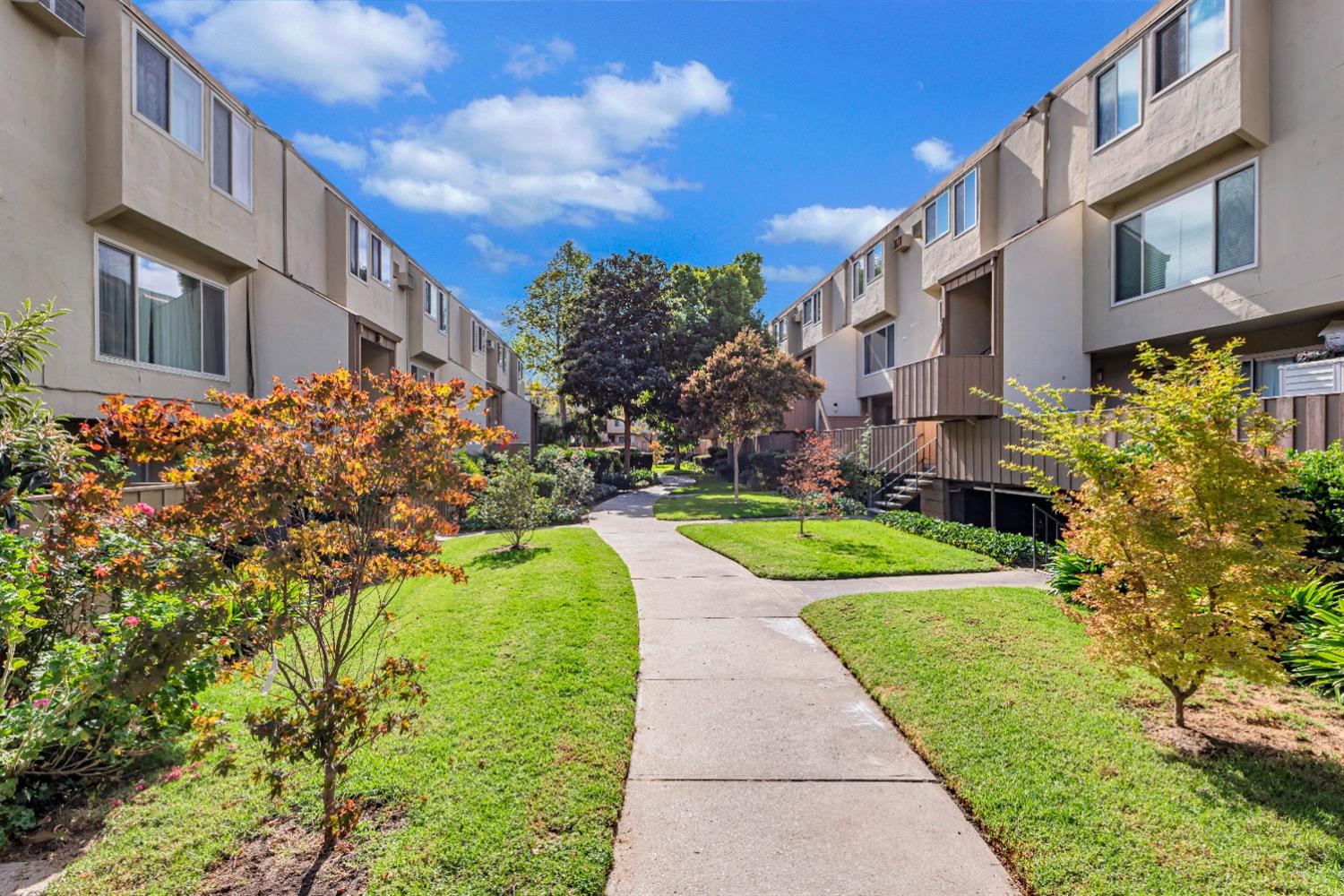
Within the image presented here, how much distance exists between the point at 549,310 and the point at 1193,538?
38.2 meters

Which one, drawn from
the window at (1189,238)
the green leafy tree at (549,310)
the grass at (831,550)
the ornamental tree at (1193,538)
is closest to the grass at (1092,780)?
the ornamental tree at (1193,538)

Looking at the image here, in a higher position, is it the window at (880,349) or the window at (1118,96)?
the window at (1118,96)

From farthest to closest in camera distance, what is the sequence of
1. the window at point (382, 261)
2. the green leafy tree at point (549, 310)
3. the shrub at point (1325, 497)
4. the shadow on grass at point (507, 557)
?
the green leafy tree at point (549, 310) < the window at point (382, 261) < the shadow on grass at point (507, 557) < the shrub at point (1325, 497)

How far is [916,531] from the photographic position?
501 inches

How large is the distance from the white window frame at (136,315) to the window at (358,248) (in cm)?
491

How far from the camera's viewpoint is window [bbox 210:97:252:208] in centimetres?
1050

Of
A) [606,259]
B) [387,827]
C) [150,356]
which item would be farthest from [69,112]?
[606,259]

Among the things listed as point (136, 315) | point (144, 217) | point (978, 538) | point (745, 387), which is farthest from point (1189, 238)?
point (136, 315)

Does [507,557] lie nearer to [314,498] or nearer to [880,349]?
[314,498]

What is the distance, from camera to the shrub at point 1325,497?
5613mm

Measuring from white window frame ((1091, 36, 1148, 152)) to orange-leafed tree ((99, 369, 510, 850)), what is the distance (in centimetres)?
1278

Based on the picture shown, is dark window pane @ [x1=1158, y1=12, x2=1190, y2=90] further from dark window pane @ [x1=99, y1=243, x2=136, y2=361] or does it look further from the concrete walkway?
dark window pane @ [x1=99, y1=243, x2=136, y2=361]

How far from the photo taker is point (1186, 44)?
9711 mm

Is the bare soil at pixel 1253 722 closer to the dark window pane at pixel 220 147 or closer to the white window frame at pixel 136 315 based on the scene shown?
the white window frame at pixel 136 315
